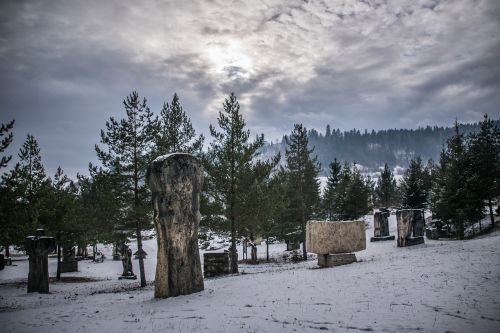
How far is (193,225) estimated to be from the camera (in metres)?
9.85

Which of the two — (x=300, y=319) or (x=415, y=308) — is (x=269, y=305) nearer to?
(x=300, y=319)

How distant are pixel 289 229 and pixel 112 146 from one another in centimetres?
1931

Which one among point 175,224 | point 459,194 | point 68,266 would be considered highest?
point 459,194

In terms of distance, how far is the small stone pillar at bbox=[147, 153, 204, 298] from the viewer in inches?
367

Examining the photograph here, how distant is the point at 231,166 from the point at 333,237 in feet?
25.2

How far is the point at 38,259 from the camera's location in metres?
15.5

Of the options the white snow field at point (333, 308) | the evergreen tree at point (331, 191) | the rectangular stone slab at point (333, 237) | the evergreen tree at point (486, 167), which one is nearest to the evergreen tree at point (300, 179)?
the evergreen tree at point (331, 191)

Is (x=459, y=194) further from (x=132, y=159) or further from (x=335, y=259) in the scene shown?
(x=132, y=159)

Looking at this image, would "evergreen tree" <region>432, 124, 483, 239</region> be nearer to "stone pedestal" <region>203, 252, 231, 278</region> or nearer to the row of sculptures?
"stone pedestal" <region>203, 252, 231, 278</region>

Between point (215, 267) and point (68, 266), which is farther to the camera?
point (68, 266)

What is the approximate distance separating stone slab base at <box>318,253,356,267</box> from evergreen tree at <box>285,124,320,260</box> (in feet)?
50.0

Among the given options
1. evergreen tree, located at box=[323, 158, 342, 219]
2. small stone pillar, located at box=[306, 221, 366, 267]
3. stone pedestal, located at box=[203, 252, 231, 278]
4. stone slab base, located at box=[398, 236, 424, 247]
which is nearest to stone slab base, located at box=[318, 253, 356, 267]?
small stone pillar, located at box=[306, 221, 366, 267]

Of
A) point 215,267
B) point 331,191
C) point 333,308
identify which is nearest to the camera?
point 333,308

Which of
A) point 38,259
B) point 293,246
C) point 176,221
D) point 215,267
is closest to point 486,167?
point 293,246
